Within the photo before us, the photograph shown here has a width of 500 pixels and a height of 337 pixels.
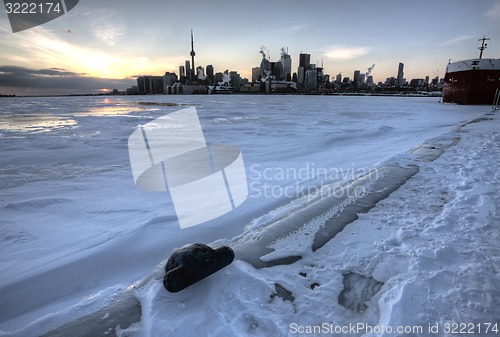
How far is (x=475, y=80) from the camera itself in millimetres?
25969

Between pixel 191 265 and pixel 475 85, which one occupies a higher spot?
pixel 475 85

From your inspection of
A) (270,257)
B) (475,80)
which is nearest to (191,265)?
(270,257)

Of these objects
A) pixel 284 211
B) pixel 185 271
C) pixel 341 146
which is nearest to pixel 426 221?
pixel 284 211

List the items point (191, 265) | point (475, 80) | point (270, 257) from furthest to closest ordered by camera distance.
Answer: point (475, 80) → point (270, 257) → point (191, 265)

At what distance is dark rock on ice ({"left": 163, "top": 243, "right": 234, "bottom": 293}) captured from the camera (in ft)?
4.86

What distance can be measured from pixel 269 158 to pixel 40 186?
11.9 feet

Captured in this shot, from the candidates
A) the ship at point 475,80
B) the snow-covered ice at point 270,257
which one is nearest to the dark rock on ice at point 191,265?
the snow-covered ice at point 270,257

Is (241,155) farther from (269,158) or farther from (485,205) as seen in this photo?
(485,205)

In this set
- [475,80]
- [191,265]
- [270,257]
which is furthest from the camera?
[475,80]

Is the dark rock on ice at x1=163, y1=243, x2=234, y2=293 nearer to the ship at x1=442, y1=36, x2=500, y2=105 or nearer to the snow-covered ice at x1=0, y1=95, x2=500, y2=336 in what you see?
the snow-covered ice at x1=0, y1=95, x2=500, y2=336

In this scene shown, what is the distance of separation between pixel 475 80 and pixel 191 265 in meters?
35.0

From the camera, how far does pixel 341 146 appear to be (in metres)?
6.35

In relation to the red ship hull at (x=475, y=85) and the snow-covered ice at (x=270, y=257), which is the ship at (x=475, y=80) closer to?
the red ship hull at (x=475, y=85)

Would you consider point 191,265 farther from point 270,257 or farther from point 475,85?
point 475,85
